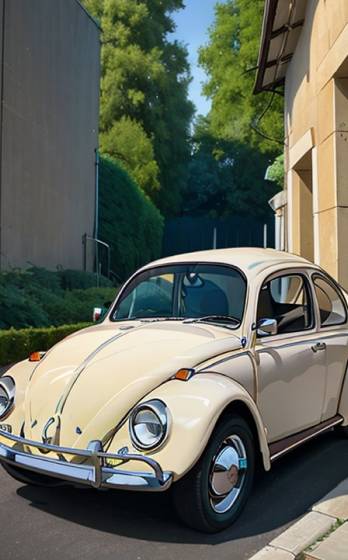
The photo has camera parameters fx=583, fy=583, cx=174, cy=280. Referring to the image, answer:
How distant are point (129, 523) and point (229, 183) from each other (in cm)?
3575

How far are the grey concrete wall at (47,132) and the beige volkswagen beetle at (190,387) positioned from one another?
26.6ft

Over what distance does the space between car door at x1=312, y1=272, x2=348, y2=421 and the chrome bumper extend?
2065 millimetres

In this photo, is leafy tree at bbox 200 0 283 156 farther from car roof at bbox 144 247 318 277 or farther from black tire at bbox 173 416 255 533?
black tire at bbox 173 416 255 533

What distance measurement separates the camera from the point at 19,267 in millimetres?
12492

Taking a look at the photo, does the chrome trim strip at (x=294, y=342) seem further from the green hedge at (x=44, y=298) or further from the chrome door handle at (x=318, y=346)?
the green hedge at (x=44, y=298)

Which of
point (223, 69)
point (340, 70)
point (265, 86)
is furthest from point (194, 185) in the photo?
point (340, 70)

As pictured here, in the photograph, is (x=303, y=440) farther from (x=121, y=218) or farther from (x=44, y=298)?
(x=121, y=218)

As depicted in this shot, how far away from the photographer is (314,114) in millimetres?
9984

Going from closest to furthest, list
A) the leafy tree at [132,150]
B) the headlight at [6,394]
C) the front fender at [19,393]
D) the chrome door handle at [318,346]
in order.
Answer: the front fender at [19,393] < the headlight at [6,394] < the chrome door handle at [318,346] < the leafy tree at [132,150]

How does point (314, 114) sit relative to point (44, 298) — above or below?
above

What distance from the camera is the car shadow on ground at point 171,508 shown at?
3.45 meters

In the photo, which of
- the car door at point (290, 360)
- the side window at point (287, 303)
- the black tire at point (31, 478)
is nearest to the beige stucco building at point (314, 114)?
the side window at point (287, 303)

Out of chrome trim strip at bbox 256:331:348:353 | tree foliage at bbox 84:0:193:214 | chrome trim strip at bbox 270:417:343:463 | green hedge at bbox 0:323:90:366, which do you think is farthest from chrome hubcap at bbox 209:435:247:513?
tree foliage at bbox 84:0:193:214

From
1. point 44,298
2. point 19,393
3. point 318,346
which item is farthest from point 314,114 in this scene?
point 19,393
